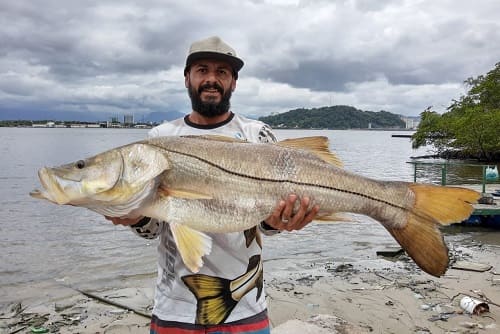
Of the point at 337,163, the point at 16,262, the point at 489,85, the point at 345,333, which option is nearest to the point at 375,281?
the point at 345,333

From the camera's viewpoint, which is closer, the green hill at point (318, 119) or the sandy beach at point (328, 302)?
the sandy beach at point (328, 302)

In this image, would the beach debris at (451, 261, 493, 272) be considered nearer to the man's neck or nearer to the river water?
the river water

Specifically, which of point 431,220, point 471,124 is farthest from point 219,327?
point 471,124

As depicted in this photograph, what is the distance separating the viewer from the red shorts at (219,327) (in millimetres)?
2904

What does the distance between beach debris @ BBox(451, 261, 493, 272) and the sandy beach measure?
0.15ft

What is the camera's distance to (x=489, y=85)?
57.9 meters

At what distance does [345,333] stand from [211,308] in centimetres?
400

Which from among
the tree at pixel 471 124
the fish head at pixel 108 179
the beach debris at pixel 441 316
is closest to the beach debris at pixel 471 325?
the beach debris at pixel 441 316

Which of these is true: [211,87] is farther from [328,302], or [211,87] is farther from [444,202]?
[328,302]

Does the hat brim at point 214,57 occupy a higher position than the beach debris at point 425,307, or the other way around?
the hat brim at point 214,57

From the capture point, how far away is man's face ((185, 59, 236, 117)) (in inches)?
130

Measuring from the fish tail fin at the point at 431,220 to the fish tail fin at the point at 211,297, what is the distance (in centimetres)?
122

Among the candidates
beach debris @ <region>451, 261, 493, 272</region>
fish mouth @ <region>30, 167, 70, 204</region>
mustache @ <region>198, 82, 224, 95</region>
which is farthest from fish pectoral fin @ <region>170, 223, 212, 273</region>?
beach debris @ <region>451, 261, 493, 272</region>

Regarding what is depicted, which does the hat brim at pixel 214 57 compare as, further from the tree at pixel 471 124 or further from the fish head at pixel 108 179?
the tree at pixel 471 124
